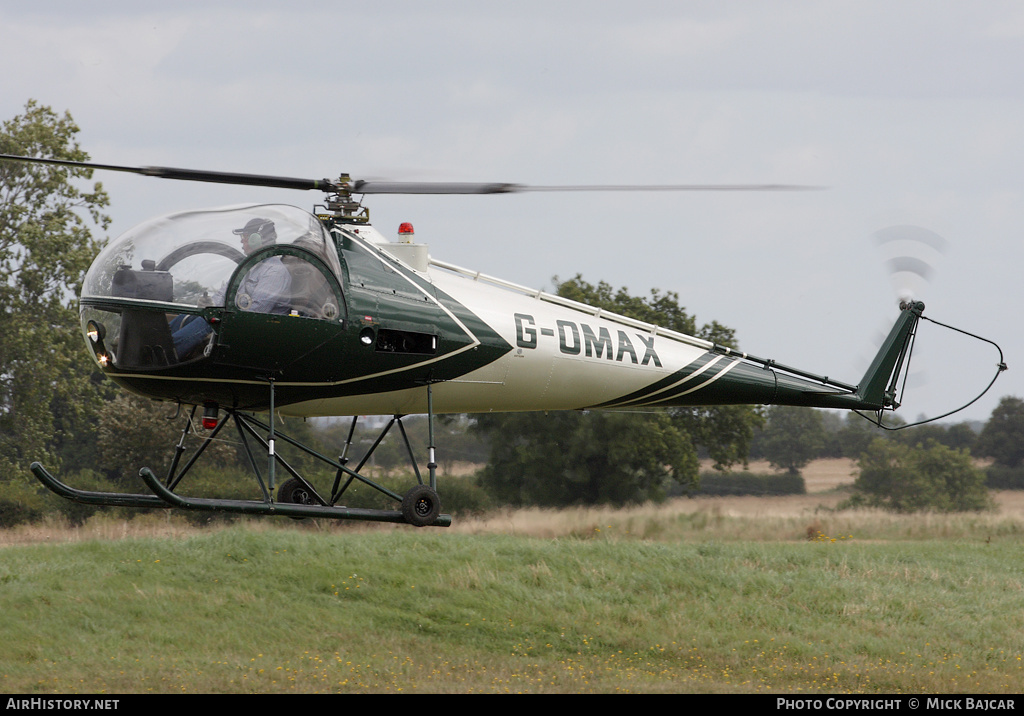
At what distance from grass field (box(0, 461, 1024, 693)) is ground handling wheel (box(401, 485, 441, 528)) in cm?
875

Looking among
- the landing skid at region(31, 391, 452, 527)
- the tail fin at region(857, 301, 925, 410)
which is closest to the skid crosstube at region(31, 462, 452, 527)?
the landing skid at region(31, 391, 452, 527)

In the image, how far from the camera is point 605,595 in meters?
27.0

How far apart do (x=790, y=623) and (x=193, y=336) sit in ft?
62.9

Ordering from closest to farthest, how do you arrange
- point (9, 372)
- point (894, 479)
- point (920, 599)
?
1. point (920, 599)
2. point (9, 372)
3. point (894, 479)

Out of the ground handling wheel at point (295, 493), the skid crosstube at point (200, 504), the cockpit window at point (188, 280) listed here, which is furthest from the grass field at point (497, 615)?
the cockpit window at point (188, 280)

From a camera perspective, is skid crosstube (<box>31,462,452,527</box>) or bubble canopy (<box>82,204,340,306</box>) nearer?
skid crosstube (<box>31,462,452,527</box>)

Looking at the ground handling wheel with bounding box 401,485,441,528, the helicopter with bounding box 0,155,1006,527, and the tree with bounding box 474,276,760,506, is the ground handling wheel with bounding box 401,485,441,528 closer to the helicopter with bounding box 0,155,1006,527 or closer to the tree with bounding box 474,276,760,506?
the helicopter with bounding box 0,155,1006,527

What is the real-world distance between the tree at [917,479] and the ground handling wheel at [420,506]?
159ft

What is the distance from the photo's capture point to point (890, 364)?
649 inches

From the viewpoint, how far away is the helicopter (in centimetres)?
1116

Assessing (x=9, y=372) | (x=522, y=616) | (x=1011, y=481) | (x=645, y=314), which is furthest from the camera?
(x=1011, y=481)

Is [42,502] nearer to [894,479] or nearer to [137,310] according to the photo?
[137,310]

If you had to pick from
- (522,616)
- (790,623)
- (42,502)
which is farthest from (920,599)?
(42,502)

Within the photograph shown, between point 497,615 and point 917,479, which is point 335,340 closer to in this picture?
point 497,615
